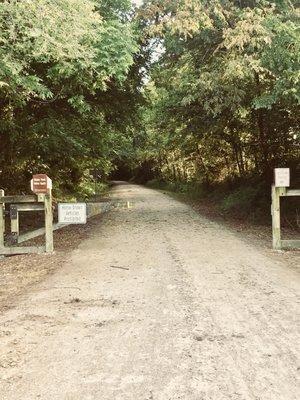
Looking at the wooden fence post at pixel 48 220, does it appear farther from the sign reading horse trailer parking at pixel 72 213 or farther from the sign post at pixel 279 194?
the sign post at pixel 279 194

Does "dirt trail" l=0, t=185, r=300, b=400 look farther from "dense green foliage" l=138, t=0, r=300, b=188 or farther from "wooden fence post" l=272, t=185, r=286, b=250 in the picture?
"dense green foliage" l=138, t=0, r=300, b=188

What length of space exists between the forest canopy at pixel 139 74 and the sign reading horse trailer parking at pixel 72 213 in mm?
2519

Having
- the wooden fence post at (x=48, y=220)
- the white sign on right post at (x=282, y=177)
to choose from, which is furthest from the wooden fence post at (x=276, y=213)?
the wooden fence post at (x=48, y=220)

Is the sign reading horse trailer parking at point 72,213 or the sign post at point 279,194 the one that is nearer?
the sign post at point 279,194

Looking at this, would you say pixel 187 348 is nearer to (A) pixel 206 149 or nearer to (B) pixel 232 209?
(B) pixel 232 209

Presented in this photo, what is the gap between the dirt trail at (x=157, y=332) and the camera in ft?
11.9

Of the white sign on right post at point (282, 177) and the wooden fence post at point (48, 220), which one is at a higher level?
the white sign on right post at point (282, 177)

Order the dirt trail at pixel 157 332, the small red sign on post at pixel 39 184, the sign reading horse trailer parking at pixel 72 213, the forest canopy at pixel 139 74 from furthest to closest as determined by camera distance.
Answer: the sign reading horse trailer parking at pixel 72 213
the small red sign on post at pixel 39 184
the forest canopy at pixel 139 74
the dirt trail at pixel 157 332

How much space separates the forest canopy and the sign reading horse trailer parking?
2.52m

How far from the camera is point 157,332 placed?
4805 millimetres

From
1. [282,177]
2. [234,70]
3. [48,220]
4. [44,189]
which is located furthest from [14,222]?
[234,70]

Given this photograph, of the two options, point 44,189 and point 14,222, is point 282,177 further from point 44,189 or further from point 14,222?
point 14,222

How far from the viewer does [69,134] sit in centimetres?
1452

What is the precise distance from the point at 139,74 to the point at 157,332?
1128cm
